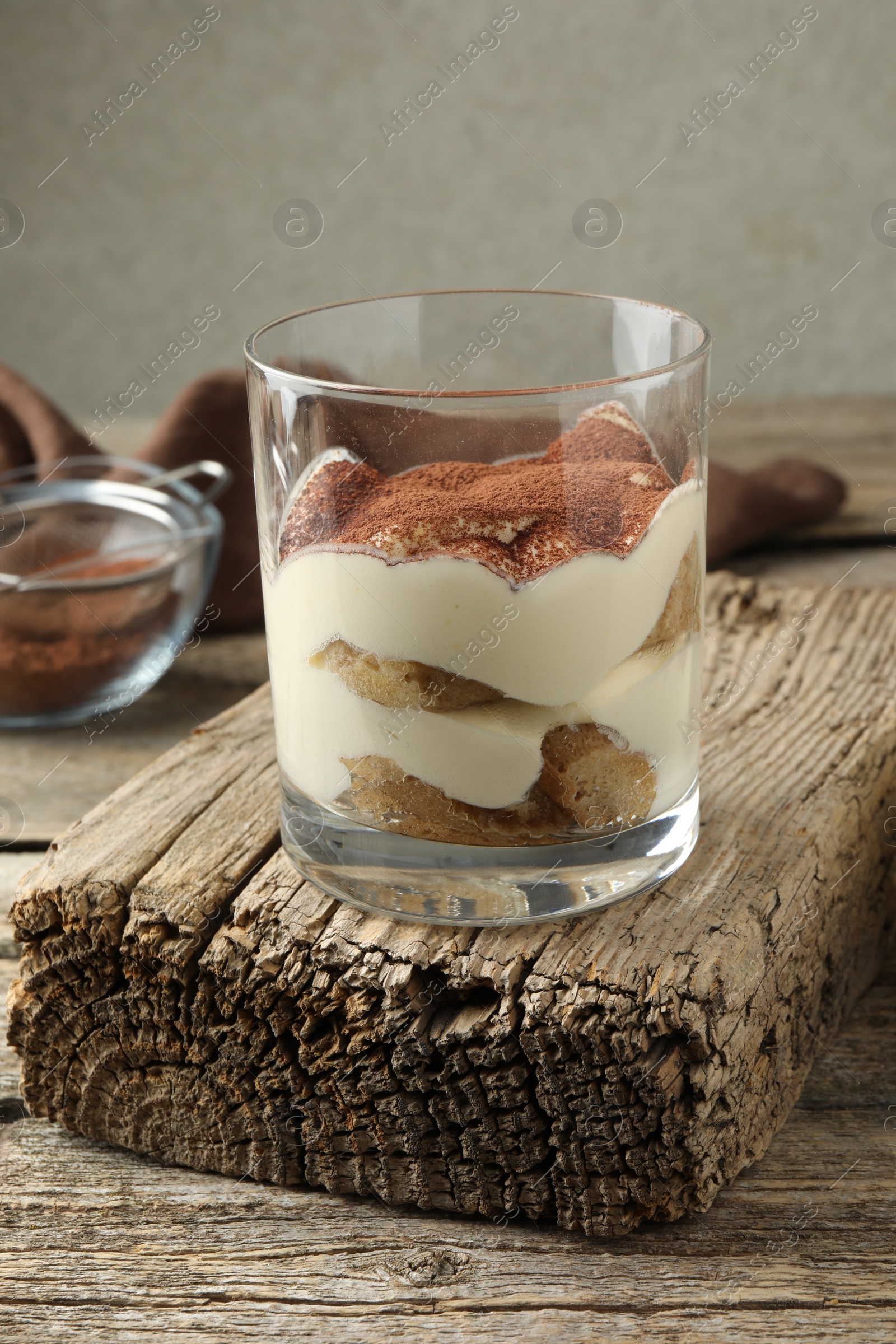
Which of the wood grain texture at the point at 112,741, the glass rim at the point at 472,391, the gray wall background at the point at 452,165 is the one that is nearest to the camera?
the glass rim at the point at 472,391

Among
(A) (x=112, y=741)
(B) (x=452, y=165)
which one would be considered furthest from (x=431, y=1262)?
(B) (x=452, y=165)

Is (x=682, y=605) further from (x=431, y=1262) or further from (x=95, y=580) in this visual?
(x=95, y=580)

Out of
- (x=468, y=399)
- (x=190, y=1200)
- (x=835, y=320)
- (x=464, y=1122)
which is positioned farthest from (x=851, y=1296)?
(x=835, y=320)

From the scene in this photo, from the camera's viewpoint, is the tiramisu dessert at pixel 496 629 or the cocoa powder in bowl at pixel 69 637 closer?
the tiramisu dessert at pixel 496 629

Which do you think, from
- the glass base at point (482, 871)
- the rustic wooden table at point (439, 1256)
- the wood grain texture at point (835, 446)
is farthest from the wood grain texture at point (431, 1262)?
the wood grain texture at point (835, 446)

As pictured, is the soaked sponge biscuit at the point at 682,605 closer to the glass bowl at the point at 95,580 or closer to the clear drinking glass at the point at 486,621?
the clear drinking glass at the point at 486,621

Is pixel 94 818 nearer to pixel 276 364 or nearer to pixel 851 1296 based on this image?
pixel 276 364
